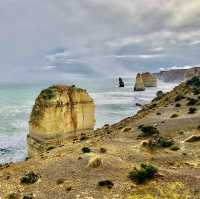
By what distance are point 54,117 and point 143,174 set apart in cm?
2961

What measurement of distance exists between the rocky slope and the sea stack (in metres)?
10.1

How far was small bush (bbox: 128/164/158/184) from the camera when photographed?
33562 mm

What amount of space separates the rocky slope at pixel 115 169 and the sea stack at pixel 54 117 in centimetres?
1009

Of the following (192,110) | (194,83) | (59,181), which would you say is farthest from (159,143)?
(194,83)

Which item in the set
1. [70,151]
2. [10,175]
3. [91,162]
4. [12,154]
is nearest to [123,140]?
[70,151]

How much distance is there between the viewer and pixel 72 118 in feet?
214

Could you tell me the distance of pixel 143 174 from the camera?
33688 millimetres

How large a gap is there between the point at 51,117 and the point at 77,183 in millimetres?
27485

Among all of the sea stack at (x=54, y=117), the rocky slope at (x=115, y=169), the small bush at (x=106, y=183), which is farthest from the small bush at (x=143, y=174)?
the sea stack at (x=54, y=117)

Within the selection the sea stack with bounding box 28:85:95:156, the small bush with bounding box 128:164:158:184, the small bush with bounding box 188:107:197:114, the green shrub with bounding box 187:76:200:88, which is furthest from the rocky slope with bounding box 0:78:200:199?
the green shrub with bounding box 187:76:200:88

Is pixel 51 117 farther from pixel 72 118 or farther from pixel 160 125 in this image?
pixel 160 125

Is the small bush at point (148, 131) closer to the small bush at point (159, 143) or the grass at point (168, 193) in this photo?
the small bush at point (159, 143)

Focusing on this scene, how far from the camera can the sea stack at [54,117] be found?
60.2 metres

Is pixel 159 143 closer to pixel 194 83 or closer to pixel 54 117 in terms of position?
pixel 54 117
